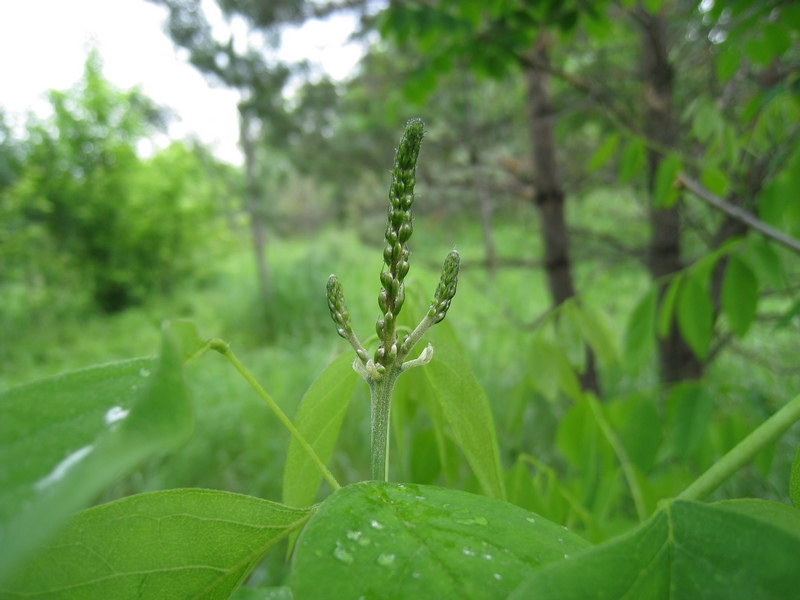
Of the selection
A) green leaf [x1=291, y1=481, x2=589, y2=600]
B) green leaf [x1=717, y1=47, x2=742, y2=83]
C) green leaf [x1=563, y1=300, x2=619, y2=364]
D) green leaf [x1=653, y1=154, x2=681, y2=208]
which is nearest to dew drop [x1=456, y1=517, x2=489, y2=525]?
green leaf [x1=291, y1=481, x2=589, y2=600]

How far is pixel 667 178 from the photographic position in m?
1.48

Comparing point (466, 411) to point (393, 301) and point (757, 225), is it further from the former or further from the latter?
point (757, 225)

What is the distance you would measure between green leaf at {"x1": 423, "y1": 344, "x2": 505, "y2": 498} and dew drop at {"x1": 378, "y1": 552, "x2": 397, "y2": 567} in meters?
0.18

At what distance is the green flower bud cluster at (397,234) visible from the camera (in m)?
0.39

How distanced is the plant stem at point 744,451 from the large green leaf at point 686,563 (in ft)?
0.16

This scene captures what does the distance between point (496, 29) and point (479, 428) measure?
5.82ft

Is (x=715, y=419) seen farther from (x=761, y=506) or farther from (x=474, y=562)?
(x=474, y=562)

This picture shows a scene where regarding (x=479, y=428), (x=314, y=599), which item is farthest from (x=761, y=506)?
(x=314, y=599)

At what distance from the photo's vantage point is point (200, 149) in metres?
10.4

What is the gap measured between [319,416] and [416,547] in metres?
0.22

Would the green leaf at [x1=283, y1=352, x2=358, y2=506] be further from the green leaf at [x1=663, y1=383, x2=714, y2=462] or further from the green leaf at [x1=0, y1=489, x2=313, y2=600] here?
the green leaf at [x1=663, y1=383, x2=714, y2=462]

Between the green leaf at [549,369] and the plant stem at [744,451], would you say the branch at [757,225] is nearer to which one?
the green leaf at [549,369]

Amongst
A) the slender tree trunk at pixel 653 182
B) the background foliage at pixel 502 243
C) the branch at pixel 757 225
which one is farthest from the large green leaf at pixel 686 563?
the slender tree trunk at pixel 653 182

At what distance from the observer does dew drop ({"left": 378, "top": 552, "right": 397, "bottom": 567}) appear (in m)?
0.31
